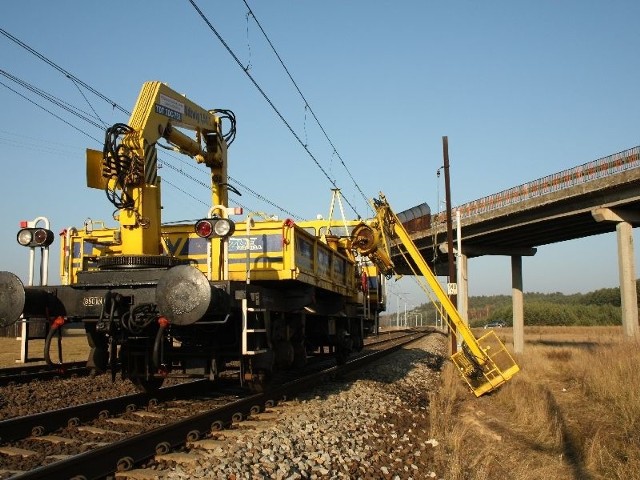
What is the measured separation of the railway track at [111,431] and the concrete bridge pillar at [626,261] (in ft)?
56.3

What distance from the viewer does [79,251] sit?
32.9 ft

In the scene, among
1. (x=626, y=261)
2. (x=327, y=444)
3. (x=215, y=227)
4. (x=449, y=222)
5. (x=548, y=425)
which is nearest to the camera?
(x=327, y=444)

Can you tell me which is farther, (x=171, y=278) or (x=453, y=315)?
(x=453, y=315)

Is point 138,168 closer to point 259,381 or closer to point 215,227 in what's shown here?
point 215,227

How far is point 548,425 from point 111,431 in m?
6.67

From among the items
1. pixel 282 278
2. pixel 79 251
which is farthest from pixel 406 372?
pixel 79 251

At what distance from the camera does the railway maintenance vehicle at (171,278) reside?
7.15 meters

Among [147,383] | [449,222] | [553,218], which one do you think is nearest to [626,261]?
[553,218]

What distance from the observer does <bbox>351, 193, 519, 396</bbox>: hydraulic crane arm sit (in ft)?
43.8

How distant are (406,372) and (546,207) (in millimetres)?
14332

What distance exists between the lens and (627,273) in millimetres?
22609

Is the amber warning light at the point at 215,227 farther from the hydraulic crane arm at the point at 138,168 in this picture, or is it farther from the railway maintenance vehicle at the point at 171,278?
the hydraulic crane arm at the point at 138,168

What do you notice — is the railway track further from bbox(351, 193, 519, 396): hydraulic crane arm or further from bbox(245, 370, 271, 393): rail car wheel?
bbox(351, 193, 519, 396): hydraulic crane arm

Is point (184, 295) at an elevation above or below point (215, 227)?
below
